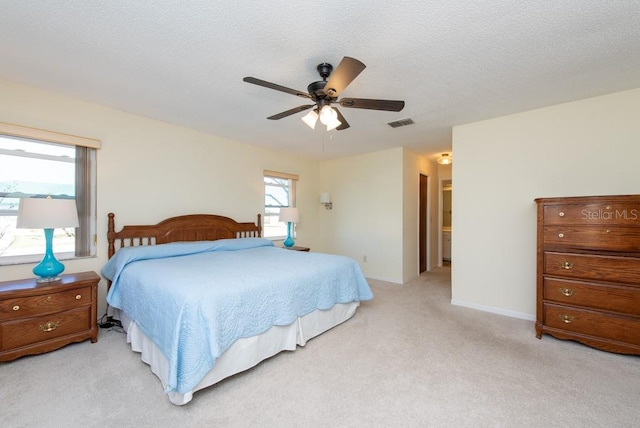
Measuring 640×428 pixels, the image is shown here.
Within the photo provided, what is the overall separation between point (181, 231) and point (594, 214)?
450 centimetres

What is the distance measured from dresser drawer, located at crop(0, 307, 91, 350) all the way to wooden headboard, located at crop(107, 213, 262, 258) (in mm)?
809

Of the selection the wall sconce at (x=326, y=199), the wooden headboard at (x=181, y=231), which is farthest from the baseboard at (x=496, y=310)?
the wooden headboard at (x=181, y=231)

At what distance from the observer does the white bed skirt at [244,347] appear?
6.14 ft

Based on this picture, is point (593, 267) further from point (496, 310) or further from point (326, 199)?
point (326, 199)

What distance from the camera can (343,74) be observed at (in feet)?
5.87

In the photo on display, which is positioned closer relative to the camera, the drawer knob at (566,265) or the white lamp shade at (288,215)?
the drawer knob at (566,265)

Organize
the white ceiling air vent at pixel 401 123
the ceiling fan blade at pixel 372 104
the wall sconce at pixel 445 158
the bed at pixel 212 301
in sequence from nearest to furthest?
the bed at pixel 212 301 < the ceiling fan blade at pixel 372 104 < the white ceiling air vent at pixel 401 123 < the wall sconce at pixel 445 158

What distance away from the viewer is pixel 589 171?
282cm

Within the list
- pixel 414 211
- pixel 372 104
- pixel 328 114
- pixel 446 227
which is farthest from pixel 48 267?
pixel 446 227

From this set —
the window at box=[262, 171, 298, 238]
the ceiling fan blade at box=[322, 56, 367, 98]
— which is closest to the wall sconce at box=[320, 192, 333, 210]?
the window at box=[262, 171, 298, 238]

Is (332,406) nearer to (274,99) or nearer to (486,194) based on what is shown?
(274,99)

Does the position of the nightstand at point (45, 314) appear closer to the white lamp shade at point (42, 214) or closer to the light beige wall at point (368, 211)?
the white lamp shade at point (42, 214)

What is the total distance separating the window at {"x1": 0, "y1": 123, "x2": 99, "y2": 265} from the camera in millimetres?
2578

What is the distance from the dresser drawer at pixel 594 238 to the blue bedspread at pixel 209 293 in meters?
1.94
